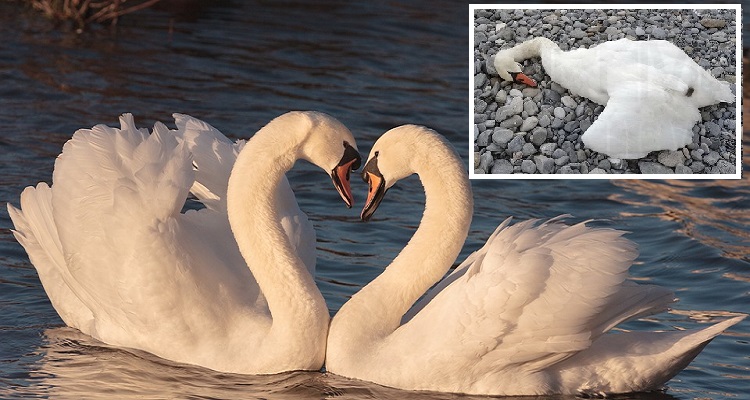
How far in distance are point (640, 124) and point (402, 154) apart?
6.39 feet

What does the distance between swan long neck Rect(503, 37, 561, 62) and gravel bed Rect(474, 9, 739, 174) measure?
41mm

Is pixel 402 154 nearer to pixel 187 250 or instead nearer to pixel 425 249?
pixel 425 249

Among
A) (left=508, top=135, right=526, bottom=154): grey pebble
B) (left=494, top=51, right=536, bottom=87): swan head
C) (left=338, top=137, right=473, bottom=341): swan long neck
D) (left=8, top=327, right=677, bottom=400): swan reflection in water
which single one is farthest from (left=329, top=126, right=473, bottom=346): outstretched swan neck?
(left=494, top=51, right=536, bottom=87): swan head

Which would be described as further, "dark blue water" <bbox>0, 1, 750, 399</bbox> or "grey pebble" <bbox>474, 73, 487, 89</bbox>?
"grey pebble" <bbox>474, 73, 487, 89</bbox>

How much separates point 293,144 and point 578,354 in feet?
5.84

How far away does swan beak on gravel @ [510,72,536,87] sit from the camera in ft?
27.8

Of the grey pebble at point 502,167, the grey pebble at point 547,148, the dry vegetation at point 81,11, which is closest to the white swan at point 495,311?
the grey pebble at point 547,148

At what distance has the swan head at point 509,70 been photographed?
27.7ft

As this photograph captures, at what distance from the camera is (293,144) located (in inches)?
286

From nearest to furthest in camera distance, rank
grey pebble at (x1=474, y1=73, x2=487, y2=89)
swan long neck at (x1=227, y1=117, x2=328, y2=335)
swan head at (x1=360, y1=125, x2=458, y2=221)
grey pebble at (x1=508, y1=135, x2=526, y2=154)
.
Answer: swan head at (x1=360, y1=125, x2=458, y2=221), swan long neck at (x1=227, y1=117, x2=328, y2=335), grey pebble at (x1=508, y1=135, x2=526, y2=154), grey pebble at (x1=474, y1=73, x2=487, y2=89)

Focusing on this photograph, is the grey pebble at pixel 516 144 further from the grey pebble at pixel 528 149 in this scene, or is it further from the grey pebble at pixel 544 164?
the grey pebble at pixel 544 164

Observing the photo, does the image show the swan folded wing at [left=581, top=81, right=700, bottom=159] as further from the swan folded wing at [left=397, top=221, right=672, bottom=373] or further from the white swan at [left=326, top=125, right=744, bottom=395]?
the swan folded wing at [left=397, top=221, right=672, bottom=373]

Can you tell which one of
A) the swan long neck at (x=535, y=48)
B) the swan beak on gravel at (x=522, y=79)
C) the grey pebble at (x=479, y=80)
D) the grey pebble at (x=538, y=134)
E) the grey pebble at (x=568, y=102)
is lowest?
the grey pebble at (x=538, y=134)

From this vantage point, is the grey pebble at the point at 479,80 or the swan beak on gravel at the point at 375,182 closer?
the swan beak on gravel at the point at 375,182
